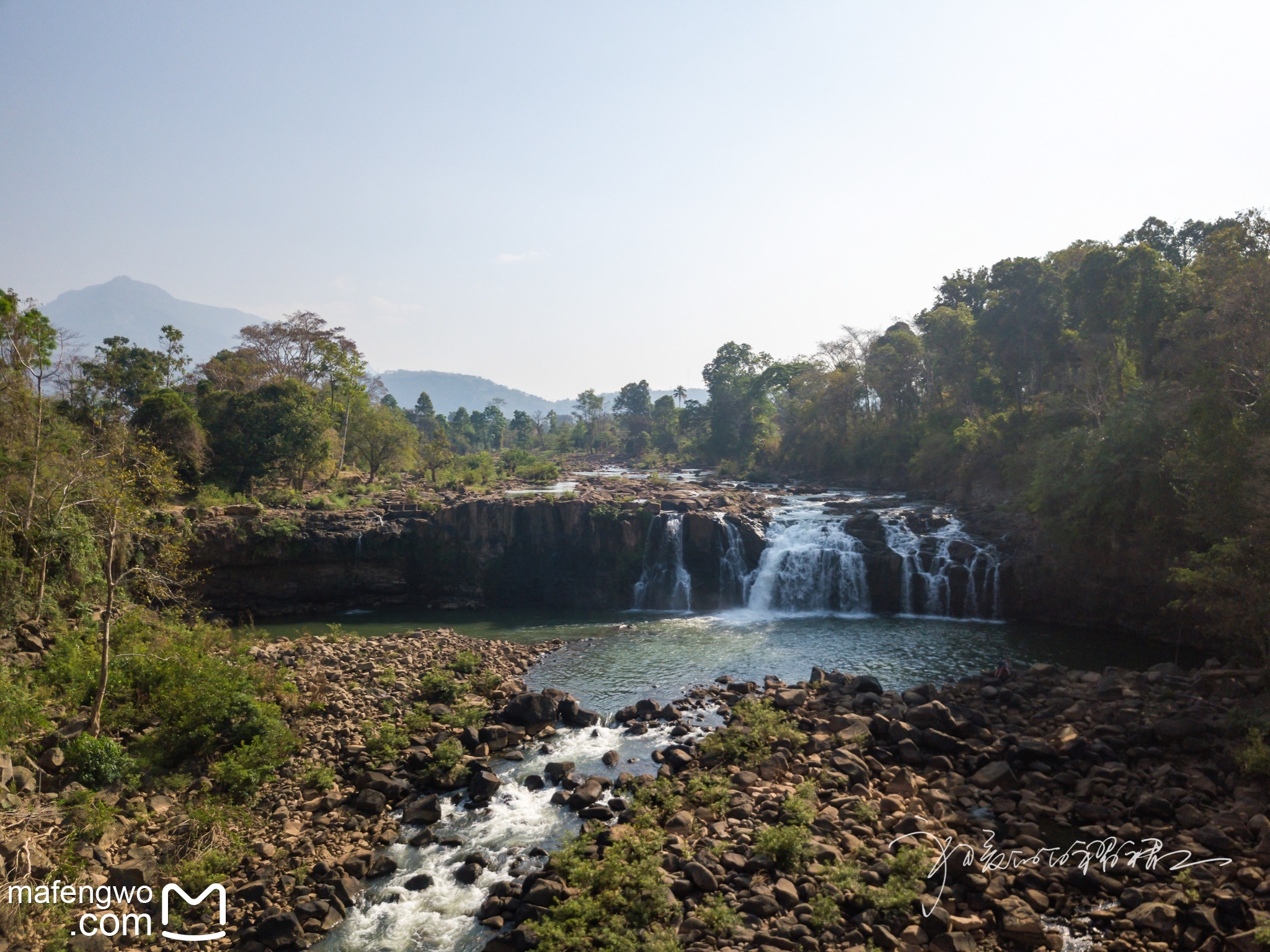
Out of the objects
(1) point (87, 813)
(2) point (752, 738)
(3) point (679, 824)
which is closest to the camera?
(1) point (87, 813)

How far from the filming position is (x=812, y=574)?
1062 inches

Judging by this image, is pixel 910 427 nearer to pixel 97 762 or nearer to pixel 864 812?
pixel 864 812

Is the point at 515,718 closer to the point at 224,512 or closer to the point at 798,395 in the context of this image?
the point at 224,512

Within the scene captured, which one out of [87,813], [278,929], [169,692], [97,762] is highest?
[169,692]

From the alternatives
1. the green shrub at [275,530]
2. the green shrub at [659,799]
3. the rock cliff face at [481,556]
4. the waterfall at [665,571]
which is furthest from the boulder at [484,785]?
the green shrub at [275,530]

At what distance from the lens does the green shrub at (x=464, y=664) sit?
18.3m

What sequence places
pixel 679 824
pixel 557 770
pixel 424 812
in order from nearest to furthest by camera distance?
pixel 679 824 → pixel 424 812 → pixel 557 770

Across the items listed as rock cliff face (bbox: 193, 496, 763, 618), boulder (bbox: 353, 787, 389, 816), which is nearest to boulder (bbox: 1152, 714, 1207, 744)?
boulder (bbox: 353, 787, 389, 816)

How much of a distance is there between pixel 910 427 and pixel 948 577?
794 inches

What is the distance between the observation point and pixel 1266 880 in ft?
27.1

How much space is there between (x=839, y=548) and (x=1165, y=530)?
10580 millimetres

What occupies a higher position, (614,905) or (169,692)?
(169,692)

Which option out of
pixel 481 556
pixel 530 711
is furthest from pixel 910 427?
pixel 530 711

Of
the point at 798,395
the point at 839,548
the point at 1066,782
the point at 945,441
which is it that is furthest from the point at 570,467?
the point at 1066,782
